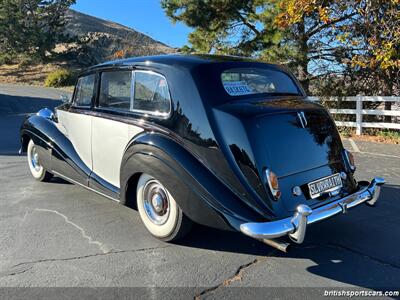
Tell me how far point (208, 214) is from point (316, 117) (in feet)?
5.01

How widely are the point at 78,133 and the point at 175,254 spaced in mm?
2225

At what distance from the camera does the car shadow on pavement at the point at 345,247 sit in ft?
11.1

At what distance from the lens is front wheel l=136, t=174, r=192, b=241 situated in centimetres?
381

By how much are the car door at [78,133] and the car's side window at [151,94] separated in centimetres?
89

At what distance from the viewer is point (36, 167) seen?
6.34m

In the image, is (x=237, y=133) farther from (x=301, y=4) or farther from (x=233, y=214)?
(x=301, y=4)

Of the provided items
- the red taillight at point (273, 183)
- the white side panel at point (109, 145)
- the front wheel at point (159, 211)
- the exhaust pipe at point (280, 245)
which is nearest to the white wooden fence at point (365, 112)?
the white side panel at point (109, 145)

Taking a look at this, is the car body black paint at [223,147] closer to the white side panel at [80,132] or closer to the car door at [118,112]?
the car door at [118,112]

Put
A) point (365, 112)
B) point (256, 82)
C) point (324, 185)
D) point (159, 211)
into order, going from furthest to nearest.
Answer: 1. point (365, 112)
2. point (256, 82)
3. point (159, 211)
4. point (324, 185)

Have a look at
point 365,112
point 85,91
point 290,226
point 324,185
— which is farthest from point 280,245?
point 365,112

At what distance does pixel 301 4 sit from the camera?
1096cm

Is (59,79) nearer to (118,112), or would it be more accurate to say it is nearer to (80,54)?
(80,54)

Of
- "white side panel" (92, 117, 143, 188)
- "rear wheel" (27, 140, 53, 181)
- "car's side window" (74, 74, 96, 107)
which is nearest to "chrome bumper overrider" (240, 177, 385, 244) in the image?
"white side panel" (92, 117, 143, 188)

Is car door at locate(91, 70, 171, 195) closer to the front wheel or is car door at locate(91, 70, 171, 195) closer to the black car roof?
the black car roof
